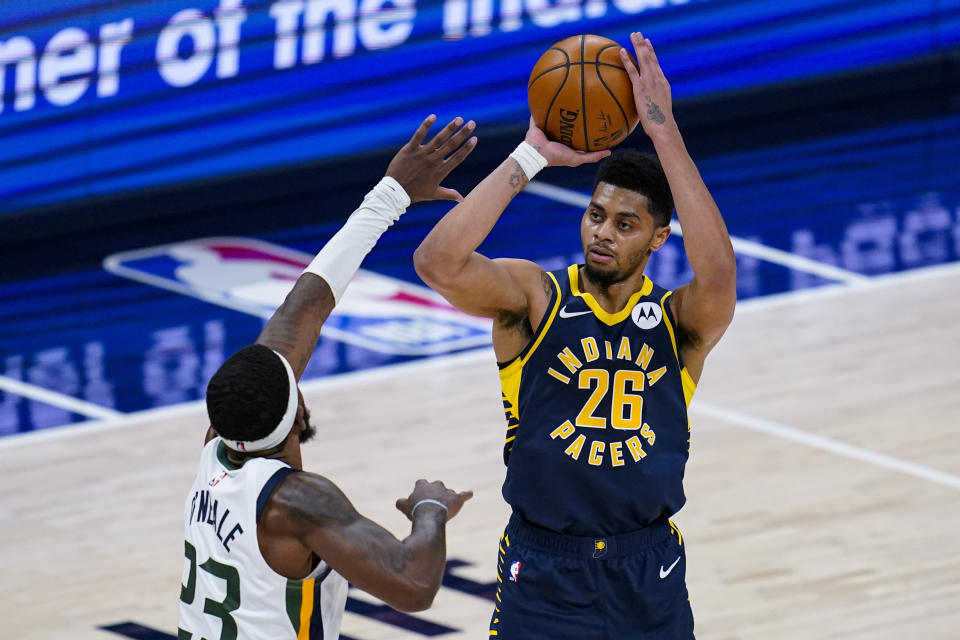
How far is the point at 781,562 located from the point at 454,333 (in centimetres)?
366

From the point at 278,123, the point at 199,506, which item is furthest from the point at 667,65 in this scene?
the point at 199,506

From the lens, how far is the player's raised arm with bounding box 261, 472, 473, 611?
3984mm

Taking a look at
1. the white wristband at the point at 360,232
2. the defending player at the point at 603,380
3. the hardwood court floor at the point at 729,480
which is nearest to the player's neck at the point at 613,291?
the defending player at the point at 603,380

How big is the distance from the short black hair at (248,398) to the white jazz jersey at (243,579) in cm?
13

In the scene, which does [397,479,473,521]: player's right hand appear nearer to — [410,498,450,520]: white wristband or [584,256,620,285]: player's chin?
[410,498,450,520]: white wristband

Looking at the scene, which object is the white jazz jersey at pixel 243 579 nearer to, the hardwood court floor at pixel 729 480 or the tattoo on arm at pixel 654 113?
the tattoo on arm at pixel 654 113

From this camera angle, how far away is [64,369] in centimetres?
1026

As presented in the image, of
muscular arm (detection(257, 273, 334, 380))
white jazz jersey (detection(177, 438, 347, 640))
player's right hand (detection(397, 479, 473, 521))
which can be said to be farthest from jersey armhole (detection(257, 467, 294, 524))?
muscular arm (detection(257, 273, 334, 380))

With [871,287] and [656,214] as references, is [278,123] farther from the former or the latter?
[656,214]

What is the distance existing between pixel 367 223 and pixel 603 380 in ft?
2.66

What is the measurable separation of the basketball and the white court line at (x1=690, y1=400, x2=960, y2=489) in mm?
3763

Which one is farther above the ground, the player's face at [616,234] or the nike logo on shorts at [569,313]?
the player's face at [616,234]

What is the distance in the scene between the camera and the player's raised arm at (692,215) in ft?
15.6

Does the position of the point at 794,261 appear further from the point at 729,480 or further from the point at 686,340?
the point at 686,340
